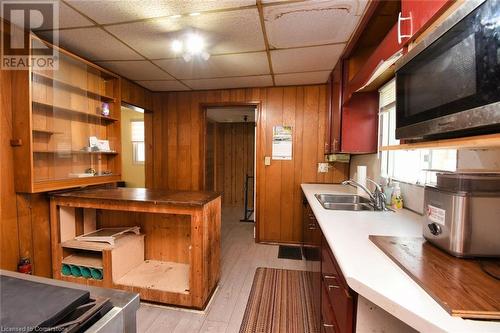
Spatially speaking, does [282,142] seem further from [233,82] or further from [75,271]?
[75,271]

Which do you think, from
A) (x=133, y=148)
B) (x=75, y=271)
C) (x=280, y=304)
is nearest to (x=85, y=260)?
(x=75, y=271)

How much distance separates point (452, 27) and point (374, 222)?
1087 millimetres

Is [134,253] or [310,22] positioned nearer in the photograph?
[310,22]

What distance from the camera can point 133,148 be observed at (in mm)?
5051

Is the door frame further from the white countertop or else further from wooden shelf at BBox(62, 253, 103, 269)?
the white countertop

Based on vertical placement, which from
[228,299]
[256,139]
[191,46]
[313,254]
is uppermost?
[191,46]

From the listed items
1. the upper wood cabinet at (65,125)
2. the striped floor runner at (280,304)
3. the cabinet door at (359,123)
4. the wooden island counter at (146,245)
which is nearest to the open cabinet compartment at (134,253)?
the wooden island counter at (146,245)

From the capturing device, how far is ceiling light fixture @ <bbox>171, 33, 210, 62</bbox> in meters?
1.95

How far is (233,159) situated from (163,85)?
3.05 m

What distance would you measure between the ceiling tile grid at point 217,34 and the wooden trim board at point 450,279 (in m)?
1.52

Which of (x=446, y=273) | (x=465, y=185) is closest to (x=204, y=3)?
(x=465, y=185)

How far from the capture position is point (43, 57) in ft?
6.44

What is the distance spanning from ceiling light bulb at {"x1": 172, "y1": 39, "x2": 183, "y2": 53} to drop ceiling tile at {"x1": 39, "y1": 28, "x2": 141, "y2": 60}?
17.4 inches

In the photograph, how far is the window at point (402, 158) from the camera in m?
1.46
